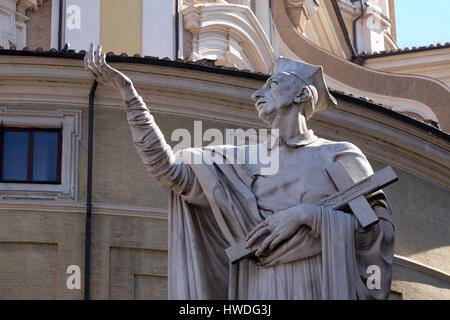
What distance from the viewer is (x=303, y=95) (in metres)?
7.93

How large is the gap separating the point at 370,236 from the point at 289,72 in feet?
3.47

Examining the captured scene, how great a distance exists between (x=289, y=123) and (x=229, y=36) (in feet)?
58.9

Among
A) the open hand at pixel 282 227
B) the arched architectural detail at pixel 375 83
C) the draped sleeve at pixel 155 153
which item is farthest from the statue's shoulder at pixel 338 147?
the arched architectural detail at pixel 375 83

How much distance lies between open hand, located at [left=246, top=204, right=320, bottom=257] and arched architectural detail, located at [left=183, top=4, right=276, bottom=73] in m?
17.1

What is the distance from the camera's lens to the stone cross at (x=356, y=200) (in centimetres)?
739

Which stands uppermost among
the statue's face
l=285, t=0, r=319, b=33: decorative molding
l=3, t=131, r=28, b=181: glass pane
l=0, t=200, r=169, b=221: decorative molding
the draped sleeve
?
l=285, t=0, r=319, b=33: decorative molding

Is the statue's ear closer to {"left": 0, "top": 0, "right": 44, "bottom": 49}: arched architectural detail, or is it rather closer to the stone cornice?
the stone cornice

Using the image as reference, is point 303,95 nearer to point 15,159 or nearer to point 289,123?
point 289,123

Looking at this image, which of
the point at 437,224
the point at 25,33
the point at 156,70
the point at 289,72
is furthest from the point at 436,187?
the point at 289,72

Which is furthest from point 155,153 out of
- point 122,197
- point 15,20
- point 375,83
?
point 375,83

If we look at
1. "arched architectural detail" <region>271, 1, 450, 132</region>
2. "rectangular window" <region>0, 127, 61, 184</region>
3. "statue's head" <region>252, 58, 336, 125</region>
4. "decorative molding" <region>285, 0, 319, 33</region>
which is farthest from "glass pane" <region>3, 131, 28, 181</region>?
"statue's head" <region>252, 58, 336, 125</region>

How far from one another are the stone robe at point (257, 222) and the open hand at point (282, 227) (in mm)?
37

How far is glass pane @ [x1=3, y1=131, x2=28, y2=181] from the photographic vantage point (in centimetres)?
1906
